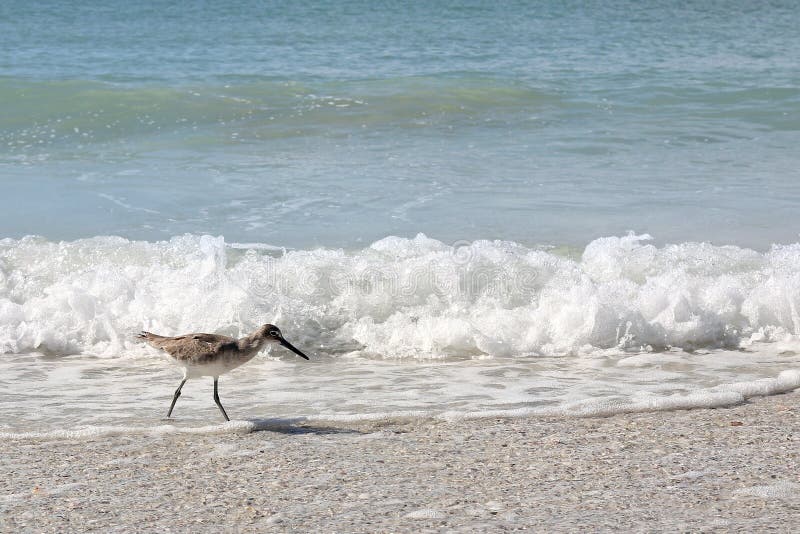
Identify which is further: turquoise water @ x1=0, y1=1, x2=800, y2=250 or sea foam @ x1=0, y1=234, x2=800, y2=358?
turquoise water @ x1=0, y1=1, x2=800, y2=250

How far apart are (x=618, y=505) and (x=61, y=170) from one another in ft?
29.7

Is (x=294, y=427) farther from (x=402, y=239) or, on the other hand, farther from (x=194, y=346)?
(x=402, y=239)

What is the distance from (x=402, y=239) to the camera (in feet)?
28.6

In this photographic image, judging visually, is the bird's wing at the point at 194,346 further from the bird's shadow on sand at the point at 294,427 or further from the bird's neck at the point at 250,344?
the bird's shadow on sand at the point at 294,427

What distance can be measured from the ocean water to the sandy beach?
0.35 meters

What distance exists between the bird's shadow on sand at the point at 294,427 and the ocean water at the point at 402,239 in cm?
14

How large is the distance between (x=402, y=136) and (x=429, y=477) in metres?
9.64

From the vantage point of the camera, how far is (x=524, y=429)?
5449 mm

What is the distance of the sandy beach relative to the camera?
4160 millimetres

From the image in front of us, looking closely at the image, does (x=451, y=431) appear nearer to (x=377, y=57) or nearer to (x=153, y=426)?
(x=153, y=426)

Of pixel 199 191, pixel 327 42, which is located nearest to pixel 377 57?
pixel 327 42

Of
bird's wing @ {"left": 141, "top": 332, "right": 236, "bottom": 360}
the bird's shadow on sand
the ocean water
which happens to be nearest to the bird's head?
bird's wing @ {"left": 141, "top": 332, "right": 236, "bottom": 360}

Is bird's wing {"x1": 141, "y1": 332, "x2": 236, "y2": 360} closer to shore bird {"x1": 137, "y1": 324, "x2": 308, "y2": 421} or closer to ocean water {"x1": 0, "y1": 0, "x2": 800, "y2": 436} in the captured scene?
shore bird {"x1": 137, "y1": 324, "x2": 308, "y2": 421}

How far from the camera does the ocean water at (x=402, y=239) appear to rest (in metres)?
6.55
